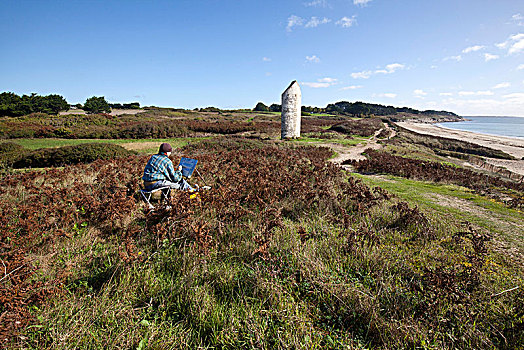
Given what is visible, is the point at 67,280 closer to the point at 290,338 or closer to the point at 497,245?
the point at 290,338

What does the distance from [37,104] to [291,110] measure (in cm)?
5096

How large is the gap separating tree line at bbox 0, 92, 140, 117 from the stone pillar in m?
43.4

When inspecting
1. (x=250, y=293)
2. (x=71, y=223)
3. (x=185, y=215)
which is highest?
(x=185, y=215)

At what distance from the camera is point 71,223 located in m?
4.31

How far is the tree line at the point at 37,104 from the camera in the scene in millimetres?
36844

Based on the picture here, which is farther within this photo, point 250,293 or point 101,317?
point 250,293

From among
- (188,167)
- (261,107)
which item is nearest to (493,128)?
(261,107)

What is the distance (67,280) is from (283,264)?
294 cm

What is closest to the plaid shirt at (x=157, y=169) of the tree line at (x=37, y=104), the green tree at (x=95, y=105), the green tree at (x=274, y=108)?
the tree line at (x=37, y=104)

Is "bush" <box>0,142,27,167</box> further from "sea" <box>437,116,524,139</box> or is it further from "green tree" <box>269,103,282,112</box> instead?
"green tree" <box>269,103,282,112</box>

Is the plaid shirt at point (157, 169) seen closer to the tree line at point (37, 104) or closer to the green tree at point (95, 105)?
the tree line at point (37, 104)

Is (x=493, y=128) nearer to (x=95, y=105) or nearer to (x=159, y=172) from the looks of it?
(x=159, y=172)

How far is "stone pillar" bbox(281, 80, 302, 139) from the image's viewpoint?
2377cm

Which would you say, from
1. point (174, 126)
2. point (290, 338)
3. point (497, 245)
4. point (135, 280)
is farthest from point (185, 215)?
point (174, 126)
